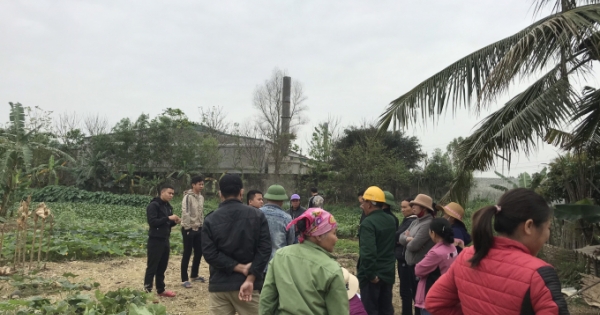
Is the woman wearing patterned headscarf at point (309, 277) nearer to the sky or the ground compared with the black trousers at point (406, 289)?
nearer to the sky

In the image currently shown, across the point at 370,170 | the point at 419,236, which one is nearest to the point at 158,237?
the point at 419,236

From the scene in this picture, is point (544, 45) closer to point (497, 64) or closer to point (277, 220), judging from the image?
point (497, 64)

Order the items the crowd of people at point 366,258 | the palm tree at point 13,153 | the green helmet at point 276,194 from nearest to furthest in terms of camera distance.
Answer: the crowd of people at point 366,258 < the green helmet at point 276,194 < the palm tree at point 13,153

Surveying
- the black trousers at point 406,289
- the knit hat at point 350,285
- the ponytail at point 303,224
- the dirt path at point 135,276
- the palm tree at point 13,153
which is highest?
the palm tree at point 13,153

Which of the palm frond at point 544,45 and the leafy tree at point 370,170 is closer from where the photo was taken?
the palm frond at point 544,45

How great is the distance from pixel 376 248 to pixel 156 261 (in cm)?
315

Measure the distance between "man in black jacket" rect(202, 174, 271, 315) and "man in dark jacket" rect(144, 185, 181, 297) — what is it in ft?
8.30

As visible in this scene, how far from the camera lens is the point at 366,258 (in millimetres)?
4703

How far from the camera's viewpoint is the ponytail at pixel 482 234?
1.88 m

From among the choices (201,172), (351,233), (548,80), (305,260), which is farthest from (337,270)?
(201,172)

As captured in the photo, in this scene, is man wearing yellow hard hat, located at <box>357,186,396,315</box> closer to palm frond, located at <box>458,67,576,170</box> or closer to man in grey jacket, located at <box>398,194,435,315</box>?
man in grey jacket, located at <box>398,194,435,315</box>

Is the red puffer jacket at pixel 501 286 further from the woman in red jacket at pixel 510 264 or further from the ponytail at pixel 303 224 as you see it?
the ponytail at pixel 303 224

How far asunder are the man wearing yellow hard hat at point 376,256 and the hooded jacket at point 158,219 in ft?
9.34

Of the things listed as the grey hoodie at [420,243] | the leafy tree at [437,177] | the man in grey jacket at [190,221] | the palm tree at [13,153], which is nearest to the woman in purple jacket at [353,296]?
the grey hoodie at [420,243]
